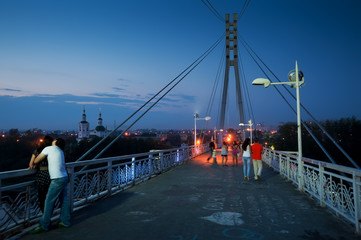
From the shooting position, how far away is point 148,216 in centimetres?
514

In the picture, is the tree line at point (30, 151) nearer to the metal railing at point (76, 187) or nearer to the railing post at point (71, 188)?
the metal railing at point (76, 187)

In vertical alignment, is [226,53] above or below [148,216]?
above

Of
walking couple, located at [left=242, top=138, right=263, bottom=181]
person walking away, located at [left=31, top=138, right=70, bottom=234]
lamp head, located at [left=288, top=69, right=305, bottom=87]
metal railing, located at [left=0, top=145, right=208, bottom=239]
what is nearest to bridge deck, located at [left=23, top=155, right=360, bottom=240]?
person walking away, located at [left=31, top=138, right=70, bottom=234]

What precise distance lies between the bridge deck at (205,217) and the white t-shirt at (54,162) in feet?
3.15

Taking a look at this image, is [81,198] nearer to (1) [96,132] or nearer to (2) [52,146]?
(2) [52,146]

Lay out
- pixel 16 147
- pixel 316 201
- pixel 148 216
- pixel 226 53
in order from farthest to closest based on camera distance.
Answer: pixel 16 147
pixel 226 53
pixel 316 201
pixel 148 216

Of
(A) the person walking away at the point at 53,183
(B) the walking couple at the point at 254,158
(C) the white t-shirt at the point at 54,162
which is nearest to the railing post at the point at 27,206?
(A) the person walking away at the point at 53,183

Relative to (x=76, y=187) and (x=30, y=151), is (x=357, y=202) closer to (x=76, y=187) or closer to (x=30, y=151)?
(x=76, y=187)

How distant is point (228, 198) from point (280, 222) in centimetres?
213

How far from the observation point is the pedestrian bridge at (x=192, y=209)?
4.21 meters

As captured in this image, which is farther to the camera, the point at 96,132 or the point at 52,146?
the point at 96,132

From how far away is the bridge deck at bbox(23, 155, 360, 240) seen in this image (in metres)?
4.19

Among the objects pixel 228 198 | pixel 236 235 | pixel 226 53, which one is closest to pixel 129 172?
pixel 228 198

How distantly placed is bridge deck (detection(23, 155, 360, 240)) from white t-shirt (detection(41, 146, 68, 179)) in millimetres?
962
